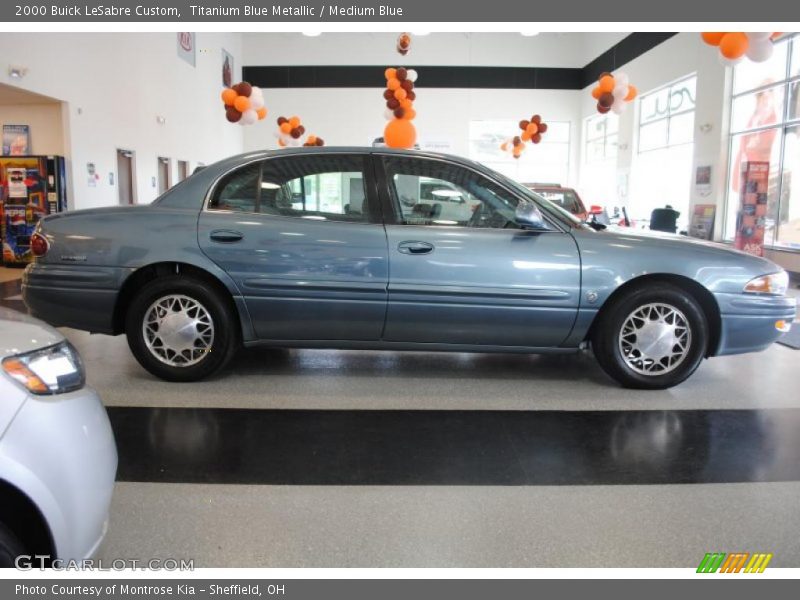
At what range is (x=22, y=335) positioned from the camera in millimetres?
1592

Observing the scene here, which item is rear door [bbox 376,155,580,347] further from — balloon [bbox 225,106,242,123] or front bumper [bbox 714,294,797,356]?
balloon [bbox 225,106,242,123]

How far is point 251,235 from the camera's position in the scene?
3.65 m

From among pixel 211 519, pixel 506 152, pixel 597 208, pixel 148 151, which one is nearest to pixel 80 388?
pixel 211 519

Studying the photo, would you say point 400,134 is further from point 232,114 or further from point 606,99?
point 606,99

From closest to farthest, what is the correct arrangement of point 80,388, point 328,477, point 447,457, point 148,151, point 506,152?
point 80,388, point 328,477, point 447,457, point 148,151, point 506,152

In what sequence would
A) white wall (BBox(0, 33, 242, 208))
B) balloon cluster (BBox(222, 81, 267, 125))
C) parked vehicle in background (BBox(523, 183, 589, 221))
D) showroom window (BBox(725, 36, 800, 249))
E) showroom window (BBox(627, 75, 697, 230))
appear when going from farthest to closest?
1. showroom window (BBox(627, 75, 697, 230))
2. balloon cluster (BBox(222, 81, 267, 125))
3. showroom window (BBox(725, 36, 800, 249))
4. white wall (BBox(0, 33, 242, 208))
5. parked vehicle in background (BBox(523, 183, 589, 221))

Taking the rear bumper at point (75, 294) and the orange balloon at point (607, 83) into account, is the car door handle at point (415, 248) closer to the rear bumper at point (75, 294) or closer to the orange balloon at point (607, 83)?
the rear bumper at point (75, 294)

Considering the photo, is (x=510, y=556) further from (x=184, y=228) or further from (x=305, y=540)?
(x=184, y=228)

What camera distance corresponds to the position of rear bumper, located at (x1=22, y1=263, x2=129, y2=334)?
12.1ft

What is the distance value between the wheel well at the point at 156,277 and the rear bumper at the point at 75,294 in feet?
0.14

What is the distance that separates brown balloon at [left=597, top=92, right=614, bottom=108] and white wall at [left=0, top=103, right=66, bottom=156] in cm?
1158

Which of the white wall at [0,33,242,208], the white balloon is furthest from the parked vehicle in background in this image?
the white wall at [0,33,242,208]

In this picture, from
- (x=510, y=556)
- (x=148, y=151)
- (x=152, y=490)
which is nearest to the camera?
(x=510, y=556)

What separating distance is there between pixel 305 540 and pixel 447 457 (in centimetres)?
90
